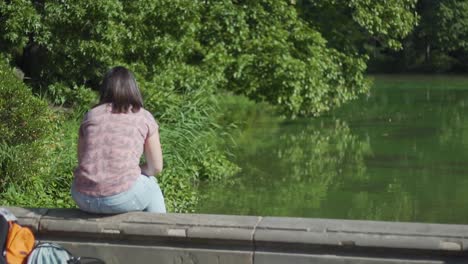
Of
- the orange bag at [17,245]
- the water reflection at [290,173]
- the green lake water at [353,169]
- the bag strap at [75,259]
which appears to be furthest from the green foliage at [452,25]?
the orange bag at [17,245]

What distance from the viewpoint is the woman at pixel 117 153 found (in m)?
4.96

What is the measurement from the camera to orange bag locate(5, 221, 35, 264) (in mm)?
4355

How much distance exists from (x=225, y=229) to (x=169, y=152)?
280 inches

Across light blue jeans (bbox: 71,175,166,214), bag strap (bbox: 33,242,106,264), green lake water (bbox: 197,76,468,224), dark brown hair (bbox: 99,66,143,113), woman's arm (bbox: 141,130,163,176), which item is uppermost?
dark brown hair (bbox: 99,66,143,113)

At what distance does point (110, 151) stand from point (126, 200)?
304 millimetres

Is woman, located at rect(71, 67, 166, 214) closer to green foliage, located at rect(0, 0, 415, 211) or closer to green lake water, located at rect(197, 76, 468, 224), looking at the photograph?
green foliage, located at rect(0, 0, 415, 211)

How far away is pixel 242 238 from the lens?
4652 mm

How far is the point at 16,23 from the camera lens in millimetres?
12586

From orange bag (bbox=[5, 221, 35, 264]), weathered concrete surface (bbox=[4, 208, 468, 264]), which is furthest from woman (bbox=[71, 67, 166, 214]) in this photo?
orange bag (bbox=[5, 221, 35, 264])

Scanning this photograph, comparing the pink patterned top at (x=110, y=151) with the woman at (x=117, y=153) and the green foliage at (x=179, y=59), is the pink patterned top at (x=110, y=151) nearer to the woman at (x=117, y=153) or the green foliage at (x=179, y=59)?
the woman at (x=117, y=153)

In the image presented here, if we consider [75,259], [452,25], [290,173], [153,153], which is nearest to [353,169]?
[290,173]

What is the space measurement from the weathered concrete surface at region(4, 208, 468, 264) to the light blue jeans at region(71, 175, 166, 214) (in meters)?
0.05

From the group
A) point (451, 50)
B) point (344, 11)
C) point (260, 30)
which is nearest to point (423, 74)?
point (451, 50)

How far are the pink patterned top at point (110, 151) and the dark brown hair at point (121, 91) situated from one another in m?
0.04
